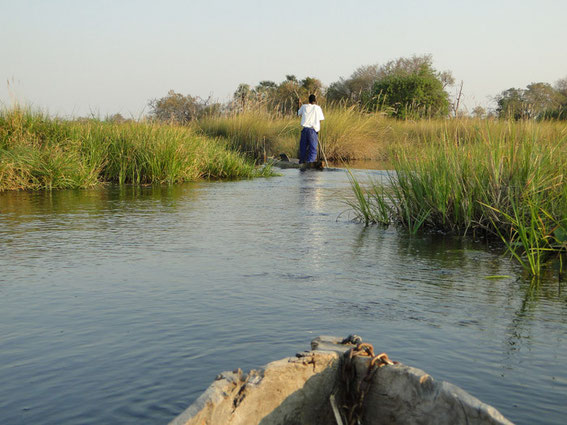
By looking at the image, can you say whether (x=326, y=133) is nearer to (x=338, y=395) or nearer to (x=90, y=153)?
(x=90, y=153)

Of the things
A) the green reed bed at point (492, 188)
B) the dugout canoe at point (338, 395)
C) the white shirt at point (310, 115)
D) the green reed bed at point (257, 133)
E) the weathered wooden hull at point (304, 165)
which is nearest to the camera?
the dugout canoe at point (338, 395)

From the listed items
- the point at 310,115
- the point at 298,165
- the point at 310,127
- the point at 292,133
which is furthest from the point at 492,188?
the point at 292,133

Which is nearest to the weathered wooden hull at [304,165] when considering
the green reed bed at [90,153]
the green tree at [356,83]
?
the green reed bed at [90,153]

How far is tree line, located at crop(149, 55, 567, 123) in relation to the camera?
7.50 m

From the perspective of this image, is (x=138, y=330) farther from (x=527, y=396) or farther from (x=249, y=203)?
(x=249, y=203)

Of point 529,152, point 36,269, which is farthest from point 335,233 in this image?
point 36,269

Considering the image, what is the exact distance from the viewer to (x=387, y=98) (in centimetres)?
3416

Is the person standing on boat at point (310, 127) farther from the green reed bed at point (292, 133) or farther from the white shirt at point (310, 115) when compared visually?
the green reed bed at point (292, 133)

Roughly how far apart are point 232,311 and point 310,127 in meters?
12.6

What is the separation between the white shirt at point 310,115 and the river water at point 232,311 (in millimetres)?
8969

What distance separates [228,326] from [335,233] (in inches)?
132

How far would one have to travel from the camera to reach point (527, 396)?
8.64 feet

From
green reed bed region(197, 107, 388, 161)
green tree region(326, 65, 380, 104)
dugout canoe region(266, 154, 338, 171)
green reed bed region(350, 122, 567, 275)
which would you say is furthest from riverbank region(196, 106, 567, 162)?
green tree region(326, 65, 380, 104)

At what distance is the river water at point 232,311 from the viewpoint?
2680 mm
